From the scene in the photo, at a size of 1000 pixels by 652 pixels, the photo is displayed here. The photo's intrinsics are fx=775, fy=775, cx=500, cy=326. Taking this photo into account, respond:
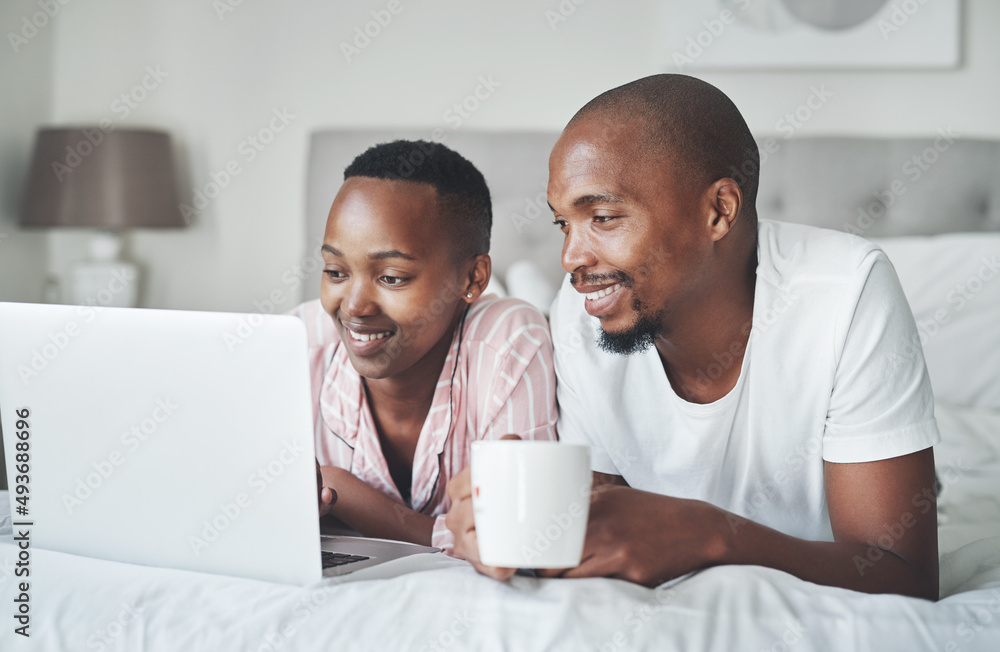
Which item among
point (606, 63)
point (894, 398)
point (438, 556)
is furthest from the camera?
point (606, 63)

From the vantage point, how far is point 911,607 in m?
0.61

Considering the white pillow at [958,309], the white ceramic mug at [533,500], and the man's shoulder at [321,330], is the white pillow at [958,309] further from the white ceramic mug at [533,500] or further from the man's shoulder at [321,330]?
the white ceramic mug at [533,500]

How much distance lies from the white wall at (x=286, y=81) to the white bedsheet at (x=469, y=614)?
5.67ft

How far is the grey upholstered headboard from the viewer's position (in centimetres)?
200

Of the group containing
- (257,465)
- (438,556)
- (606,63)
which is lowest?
(438,556)

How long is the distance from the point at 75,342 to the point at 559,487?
1.35 feet

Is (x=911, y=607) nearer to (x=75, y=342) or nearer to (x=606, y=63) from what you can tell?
(x=75, y=342)

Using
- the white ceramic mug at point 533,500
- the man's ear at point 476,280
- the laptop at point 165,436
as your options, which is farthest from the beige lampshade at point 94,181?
the white ceramic mug at point 533,500

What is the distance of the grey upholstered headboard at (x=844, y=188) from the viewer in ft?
6.56

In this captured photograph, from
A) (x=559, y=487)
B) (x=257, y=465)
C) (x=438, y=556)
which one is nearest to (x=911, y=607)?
(x=559, y=487)

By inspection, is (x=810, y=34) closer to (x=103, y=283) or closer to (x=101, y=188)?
(x=101, y=188)

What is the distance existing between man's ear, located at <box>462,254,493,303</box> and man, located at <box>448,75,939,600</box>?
136 millimetres

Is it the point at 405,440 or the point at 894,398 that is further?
the point at 405,440

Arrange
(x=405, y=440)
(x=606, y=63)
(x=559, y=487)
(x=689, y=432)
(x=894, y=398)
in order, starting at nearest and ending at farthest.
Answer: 1. (x=559, y=487)
2. (x=894, y=398)
3. (x=689, y=432)
4. (x=405, y=440)
5. (x=606, y=63)
